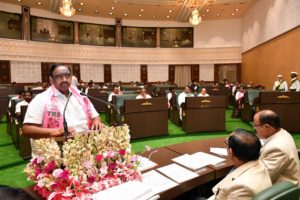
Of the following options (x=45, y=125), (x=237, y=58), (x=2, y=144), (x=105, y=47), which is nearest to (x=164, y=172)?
(x=45, y=125)

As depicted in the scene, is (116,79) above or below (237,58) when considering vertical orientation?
below

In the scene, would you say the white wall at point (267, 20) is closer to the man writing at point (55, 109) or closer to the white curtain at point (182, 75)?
the white curtain at point (182, 75)

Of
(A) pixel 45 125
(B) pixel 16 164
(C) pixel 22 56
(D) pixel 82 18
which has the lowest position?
(B) pixel 16 164

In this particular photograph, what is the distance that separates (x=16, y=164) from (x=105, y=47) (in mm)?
13669

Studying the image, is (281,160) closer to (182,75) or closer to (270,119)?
(270,119)

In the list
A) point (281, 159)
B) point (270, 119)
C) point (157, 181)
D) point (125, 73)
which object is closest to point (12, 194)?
point (157, 181)

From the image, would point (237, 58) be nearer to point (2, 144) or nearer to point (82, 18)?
point (82, 18)

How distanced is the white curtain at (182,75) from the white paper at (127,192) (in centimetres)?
1767

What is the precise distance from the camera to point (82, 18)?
54.3 ft

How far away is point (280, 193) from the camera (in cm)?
128

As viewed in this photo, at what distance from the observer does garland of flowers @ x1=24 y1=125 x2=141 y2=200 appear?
1281 mm

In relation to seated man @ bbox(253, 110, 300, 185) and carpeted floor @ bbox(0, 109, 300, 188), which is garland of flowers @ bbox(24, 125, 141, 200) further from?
carpeted floor @ bbox(0, 109, 300, 188)

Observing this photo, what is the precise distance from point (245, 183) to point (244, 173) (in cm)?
9

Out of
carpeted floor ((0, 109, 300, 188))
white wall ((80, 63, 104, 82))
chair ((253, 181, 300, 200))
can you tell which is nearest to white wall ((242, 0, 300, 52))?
carpeted floor ((0, 109, 300, 188))
